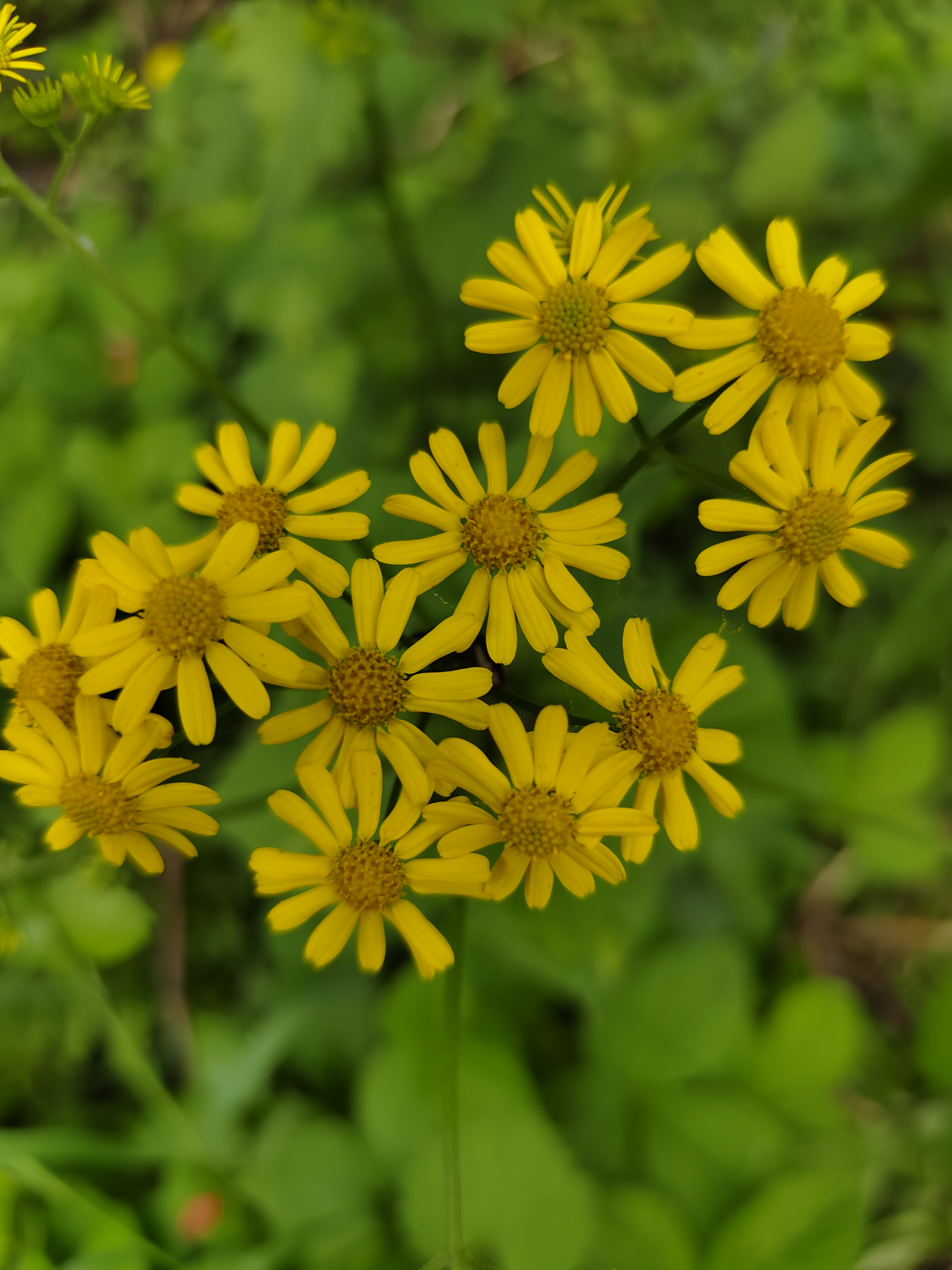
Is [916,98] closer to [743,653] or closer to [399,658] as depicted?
[743,653]

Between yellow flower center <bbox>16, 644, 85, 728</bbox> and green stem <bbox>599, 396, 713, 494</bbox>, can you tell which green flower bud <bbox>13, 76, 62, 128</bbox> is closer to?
yellow flower center <bbox>16, 644, 85, 728</bbox>

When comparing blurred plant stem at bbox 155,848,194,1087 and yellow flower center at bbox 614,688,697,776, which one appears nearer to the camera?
yellow flower center at bbox 614,688,697,776

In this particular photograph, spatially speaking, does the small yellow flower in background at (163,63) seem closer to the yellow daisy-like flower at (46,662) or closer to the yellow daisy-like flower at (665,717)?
the yellow daisy-like flower at (46,662)

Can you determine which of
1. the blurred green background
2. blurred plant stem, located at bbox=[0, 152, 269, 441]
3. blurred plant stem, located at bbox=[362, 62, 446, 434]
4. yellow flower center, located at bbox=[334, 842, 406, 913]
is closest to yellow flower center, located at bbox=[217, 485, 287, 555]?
blurred plant stem, located at bbox=[0, 152, 269, 441]

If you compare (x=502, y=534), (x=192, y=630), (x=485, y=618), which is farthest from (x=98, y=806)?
(x=502, y=534)

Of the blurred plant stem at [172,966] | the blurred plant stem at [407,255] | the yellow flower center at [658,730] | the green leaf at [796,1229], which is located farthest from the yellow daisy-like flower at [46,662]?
the green leaf at [796,1229]

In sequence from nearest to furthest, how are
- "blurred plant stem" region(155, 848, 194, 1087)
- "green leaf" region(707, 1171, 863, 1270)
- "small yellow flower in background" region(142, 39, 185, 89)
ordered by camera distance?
"green leaf" region(707, 1171, 863, 1270)
"small yellow flower in background" region(142, 39, 185, 89)
"blurred plant stem" region(155, 848, 194, 1087)

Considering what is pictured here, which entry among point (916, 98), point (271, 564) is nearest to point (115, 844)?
point (271, 564)
